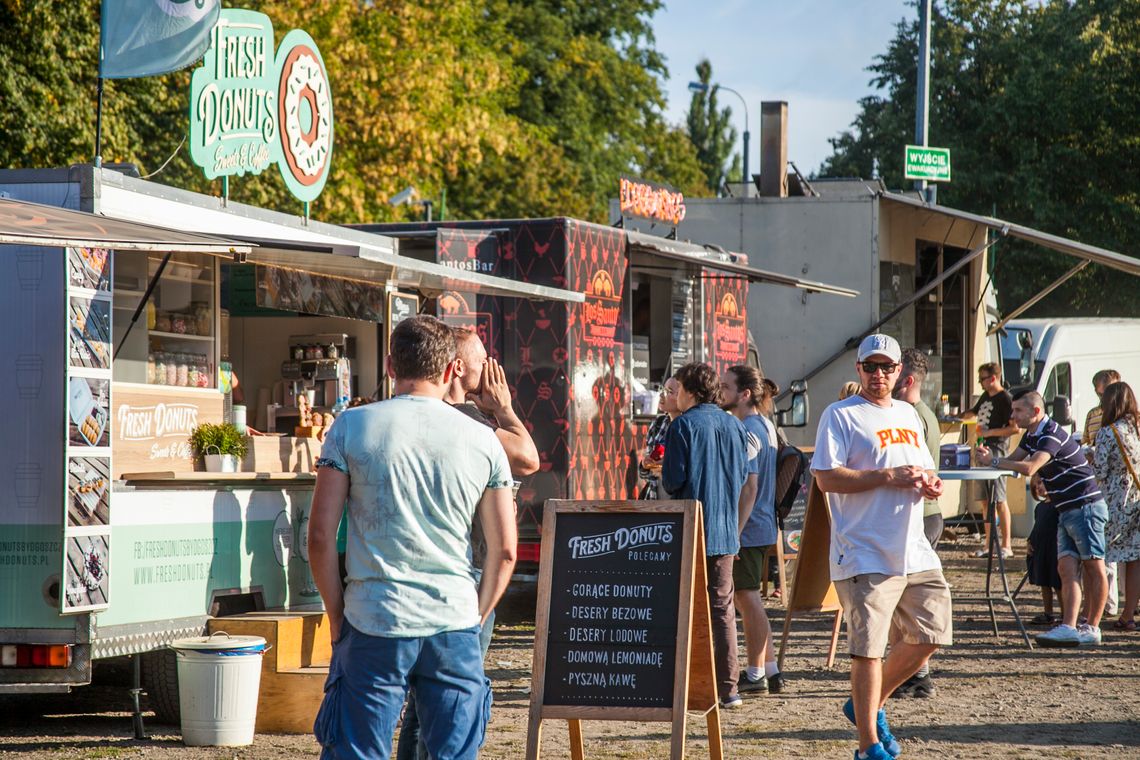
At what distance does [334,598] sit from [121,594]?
9.98 ft

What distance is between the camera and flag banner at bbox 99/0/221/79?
8664 millimetres

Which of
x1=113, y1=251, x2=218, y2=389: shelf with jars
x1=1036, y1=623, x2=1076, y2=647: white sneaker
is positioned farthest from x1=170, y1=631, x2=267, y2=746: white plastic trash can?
x1=1036, y1=623, x2=1076, y2=647: white sneaker

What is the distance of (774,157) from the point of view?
60.7 feet

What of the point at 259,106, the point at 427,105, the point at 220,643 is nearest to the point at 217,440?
the point at 220,643

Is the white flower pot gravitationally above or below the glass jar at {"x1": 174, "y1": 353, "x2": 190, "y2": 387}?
below

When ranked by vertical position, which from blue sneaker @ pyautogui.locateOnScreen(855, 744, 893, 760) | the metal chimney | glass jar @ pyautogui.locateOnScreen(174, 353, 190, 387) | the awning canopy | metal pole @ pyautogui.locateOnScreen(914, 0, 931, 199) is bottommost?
blue sneaker @ pyautogui.locateOnScreen(855, 744, 893, 760)

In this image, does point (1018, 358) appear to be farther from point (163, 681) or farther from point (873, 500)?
point (163, 681)

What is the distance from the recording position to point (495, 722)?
7.76 meters

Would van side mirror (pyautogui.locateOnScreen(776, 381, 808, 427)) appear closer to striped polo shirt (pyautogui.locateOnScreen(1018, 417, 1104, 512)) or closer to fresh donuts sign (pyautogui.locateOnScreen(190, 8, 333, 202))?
striped polo shirt (pyautogui.locateOnScreen(1018, 417, 1104, 512))

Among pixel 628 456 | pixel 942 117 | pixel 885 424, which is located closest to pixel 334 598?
pixel 885 424

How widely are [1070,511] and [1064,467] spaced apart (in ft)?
1.01

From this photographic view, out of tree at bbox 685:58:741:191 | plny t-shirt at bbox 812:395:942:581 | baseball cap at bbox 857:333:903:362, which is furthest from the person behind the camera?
tree at bbox 685:58:741:191

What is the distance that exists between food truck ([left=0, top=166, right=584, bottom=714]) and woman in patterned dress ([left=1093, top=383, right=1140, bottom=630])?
14.6 feet

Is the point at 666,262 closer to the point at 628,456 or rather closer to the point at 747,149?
the point at 628,456
